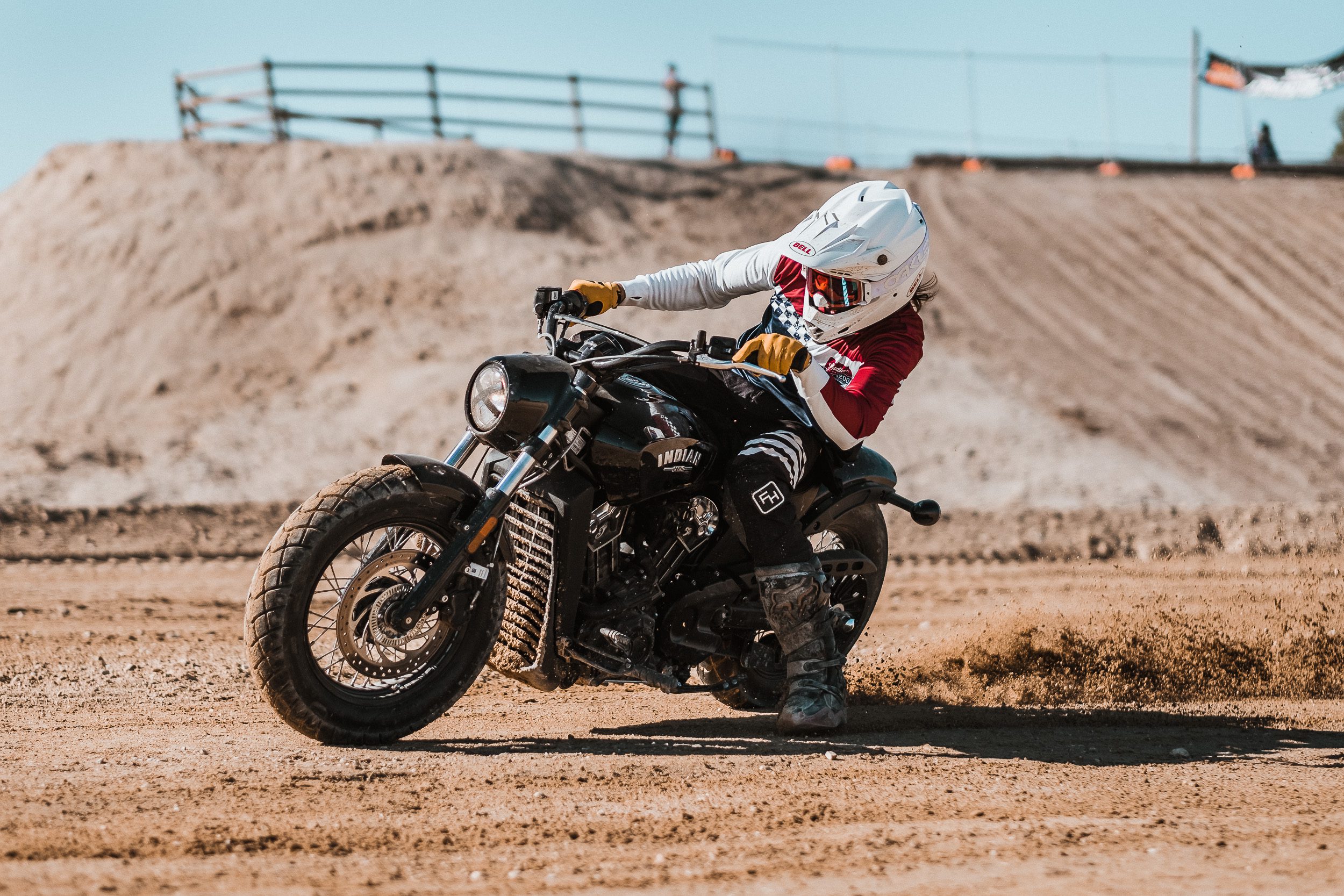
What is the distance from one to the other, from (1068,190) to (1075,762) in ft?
69.5

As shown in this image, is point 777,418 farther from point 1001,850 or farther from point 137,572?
point 137,572

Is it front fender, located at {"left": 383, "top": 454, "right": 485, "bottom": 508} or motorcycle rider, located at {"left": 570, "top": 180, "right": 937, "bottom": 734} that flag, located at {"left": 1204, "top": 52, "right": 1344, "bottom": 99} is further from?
A: front fender, located at {"left": 383, "top": 454, "right": 485, "bottom": 508}

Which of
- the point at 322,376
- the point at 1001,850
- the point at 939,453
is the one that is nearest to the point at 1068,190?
the point at 939,453

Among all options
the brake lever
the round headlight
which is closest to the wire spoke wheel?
the round headlight

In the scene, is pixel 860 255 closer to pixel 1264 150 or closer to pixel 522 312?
pixel 522 312

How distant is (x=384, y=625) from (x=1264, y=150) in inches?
1080

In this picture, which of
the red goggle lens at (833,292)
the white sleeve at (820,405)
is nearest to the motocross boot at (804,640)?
the white sleeve at (820,405)

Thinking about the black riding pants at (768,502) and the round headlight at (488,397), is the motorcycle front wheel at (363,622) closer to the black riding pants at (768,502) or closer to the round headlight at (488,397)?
the round headlight at (488,397)

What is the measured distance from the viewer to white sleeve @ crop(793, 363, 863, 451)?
4559 millimetres

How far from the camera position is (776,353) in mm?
4258

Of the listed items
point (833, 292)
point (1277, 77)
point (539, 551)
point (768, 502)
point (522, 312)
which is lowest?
point (539, 551)

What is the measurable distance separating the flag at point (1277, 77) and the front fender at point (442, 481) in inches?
1020

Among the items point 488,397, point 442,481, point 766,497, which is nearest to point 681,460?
point 766,497

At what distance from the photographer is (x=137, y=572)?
31.2ft
